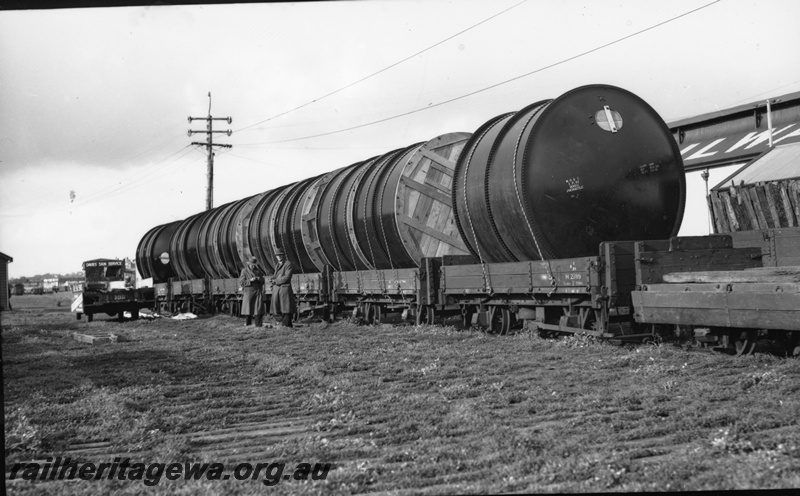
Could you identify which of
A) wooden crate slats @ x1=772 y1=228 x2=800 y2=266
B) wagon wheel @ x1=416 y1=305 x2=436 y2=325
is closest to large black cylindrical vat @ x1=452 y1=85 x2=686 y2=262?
wooden crate slats @ x1=772 y1=228 x2=800 y2=266

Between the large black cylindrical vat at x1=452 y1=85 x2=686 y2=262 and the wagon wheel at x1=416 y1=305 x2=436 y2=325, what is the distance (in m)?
3.17

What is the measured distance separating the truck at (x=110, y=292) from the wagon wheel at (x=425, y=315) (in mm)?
16598

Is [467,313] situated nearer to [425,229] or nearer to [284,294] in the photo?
[425,229]

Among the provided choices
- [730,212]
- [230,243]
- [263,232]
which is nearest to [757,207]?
[730,212]

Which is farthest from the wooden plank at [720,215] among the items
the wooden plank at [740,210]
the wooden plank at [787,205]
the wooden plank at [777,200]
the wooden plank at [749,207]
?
the wooden plank at [787,205]

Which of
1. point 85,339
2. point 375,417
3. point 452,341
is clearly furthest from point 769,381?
point 85,339

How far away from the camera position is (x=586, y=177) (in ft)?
32.0

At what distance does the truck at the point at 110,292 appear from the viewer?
84.1ft

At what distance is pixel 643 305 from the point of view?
8.27 metres

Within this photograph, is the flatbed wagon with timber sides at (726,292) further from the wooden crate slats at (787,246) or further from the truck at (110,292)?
the truck at (110,292)

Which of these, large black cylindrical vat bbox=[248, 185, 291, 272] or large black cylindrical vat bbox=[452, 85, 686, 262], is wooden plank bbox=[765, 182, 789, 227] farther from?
large black cylindrical vat bbox=[248, 185, 291, 272]

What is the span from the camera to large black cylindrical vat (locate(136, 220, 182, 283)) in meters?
31.1

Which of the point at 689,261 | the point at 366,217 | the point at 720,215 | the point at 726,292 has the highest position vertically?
the point at 366,217

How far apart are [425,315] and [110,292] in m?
16.9
